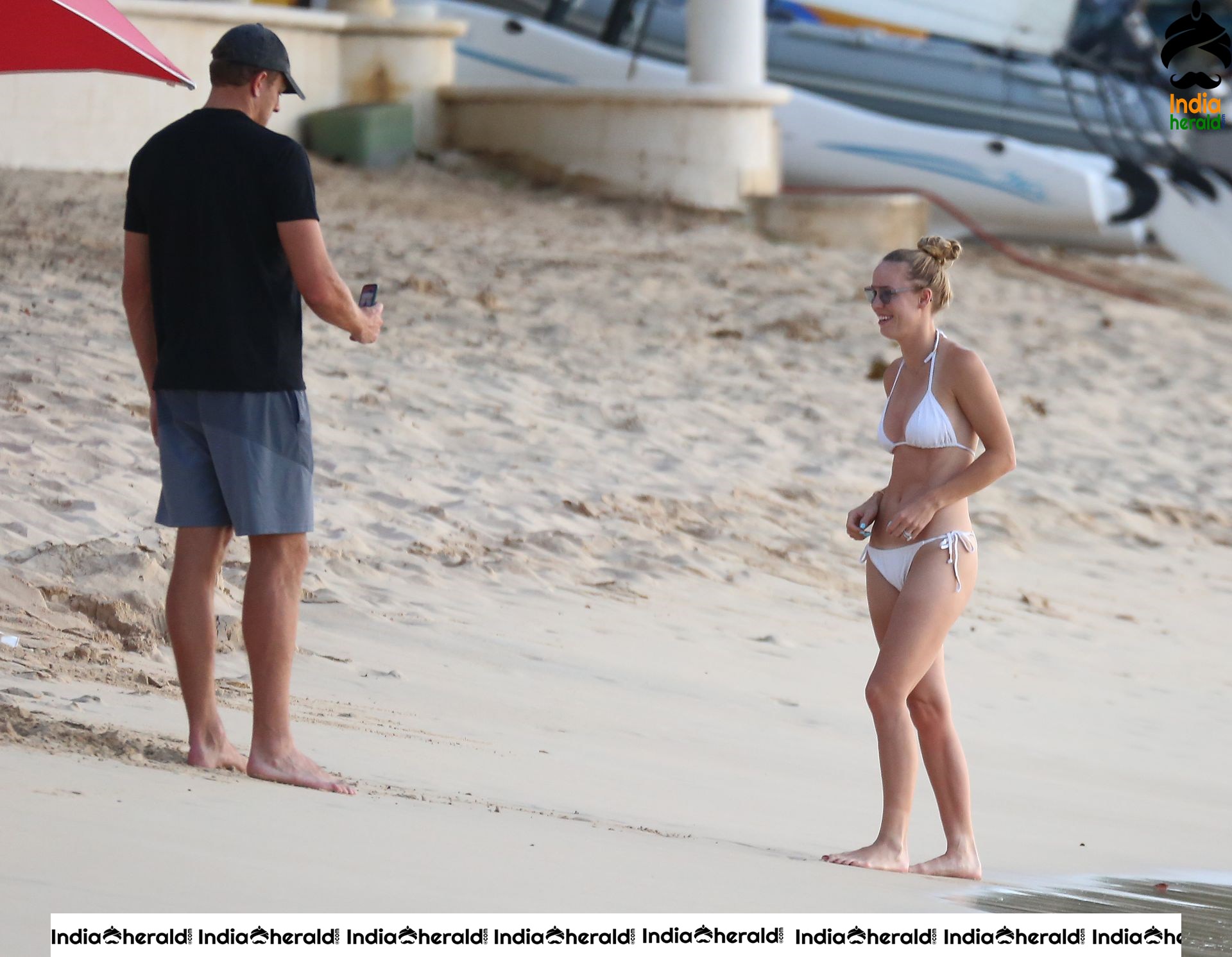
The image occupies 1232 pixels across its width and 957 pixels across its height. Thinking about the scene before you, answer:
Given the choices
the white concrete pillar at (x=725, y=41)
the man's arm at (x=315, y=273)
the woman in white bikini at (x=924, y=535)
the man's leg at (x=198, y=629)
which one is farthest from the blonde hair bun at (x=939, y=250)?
the white concrete pillar at (x=725, y=41)

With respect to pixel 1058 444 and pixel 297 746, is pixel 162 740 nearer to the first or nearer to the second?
pixel 297 746

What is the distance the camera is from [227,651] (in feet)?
15.7

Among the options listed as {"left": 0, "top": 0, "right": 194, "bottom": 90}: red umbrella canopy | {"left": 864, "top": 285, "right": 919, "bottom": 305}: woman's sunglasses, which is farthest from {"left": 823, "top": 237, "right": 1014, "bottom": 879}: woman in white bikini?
{"left": 0, "top": 0, "right": 194, "bottom": 90}: red umbrella canopy

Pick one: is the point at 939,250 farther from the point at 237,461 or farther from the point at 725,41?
the point at 725,41

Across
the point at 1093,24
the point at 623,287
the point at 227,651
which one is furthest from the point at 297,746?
the point at 1093,24

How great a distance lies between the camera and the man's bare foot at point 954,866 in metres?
3.51

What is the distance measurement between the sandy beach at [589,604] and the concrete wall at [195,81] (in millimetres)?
620

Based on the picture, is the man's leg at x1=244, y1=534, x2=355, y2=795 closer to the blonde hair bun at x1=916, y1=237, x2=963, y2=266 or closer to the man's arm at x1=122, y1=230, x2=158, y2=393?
the man's arm at x1=122, y1=230, x2=158, y2=393

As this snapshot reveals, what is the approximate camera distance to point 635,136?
49.3 feet

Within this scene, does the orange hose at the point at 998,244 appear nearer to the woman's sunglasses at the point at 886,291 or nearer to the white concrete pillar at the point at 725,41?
the white concrete pillar at the point at 725,41

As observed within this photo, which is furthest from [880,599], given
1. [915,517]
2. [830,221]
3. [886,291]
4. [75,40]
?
[830,221]

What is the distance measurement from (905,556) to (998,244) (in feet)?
42.7

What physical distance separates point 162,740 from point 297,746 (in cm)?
35

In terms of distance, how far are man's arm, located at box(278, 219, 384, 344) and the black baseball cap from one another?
1.11 ft
